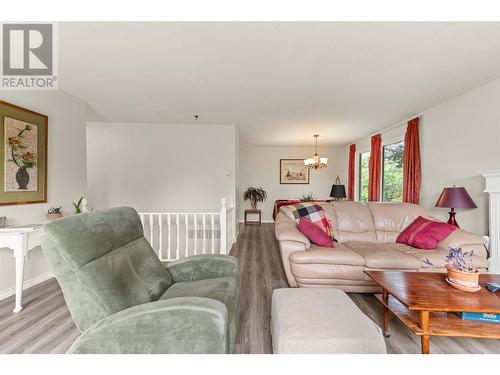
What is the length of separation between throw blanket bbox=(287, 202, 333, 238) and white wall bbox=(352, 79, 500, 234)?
194 centimetres

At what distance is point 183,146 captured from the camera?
183 inches

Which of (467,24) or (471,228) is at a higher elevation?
(467,24)

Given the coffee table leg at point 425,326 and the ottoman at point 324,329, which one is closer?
the ottoman at point 324,329

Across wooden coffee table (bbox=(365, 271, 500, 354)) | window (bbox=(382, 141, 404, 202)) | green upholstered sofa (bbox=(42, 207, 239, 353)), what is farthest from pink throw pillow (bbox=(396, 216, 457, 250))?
green upholstered sofa (bbox=(42, 207, 239, 353))

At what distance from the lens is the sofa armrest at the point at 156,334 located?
946mm

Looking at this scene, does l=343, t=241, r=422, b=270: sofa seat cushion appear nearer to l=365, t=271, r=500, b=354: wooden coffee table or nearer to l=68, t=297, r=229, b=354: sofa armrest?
l=365, t=271, r=500, b=354: wooden coffee table

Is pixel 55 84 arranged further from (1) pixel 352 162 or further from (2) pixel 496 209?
(1) pixel 352 162

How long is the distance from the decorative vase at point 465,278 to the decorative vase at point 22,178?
4.15m

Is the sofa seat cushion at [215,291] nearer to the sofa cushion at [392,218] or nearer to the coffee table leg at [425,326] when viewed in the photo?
the coffee table leg at [425,326]

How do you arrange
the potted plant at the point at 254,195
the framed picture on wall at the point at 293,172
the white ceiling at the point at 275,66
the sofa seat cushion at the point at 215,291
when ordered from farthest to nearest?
the framed picture on wall at the point at 293,172 → the potted plant at the point at 254,195 → the white ceiling at the point at 275,66 → the sofa seat cushion at the point at 215,291

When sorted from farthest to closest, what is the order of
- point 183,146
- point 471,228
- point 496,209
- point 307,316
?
1. point 183,146
2. point 471,228
3. point 496,209
4. point 307,316

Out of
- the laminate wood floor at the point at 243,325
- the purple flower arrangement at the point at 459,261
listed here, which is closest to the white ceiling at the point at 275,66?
the purple flower arrangement at the point at 459,261
